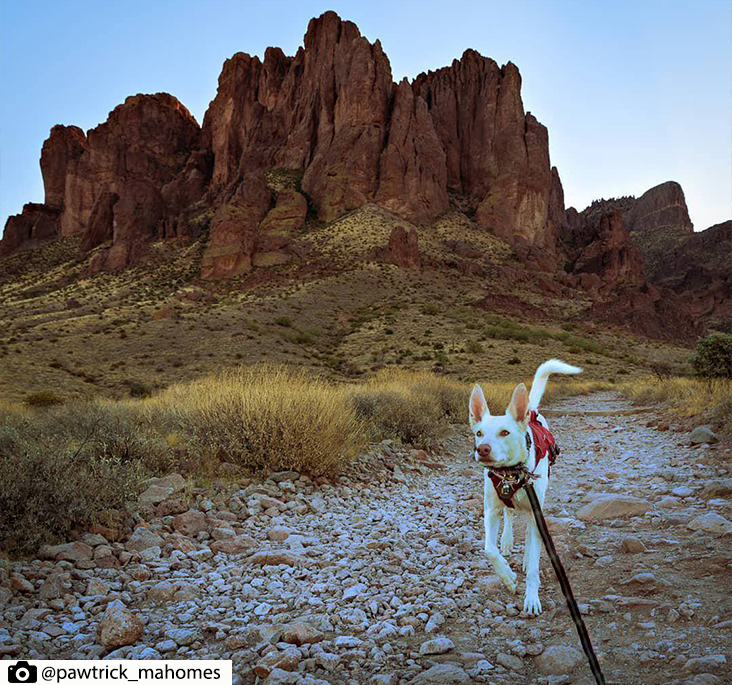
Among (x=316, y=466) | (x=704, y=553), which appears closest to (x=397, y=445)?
(x=316, y=466)

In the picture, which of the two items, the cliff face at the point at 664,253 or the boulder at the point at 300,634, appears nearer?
the boulder at the point at 300,634

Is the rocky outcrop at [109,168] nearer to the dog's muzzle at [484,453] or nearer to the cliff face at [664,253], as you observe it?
the cliff face at [664,253]

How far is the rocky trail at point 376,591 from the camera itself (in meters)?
2.64

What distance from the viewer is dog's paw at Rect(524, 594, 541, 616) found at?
3.09m

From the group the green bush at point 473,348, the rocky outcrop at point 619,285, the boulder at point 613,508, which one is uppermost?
the rocky outcrop at point 619,285

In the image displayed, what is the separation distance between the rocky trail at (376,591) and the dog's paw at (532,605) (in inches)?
1.8

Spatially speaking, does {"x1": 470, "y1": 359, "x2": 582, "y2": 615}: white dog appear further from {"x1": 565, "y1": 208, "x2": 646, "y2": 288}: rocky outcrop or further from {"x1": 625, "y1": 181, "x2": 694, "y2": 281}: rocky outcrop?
→ {"x1": 625, "y1": 181, "x2": 694, "y2": 281}: rocky outcrop

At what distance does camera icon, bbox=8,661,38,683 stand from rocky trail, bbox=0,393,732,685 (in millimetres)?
234

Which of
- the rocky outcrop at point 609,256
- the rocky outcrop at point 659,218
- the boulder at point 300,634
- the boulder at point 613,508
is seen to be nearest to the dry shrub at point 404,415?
the boulder at point 613,508

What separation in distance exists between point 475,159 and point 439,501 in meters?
95.2

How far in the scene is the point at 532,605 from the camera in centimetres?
309

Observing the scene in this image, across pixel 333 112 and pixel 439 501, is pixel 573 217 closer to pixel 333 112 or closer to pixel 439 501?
pixel 333 112

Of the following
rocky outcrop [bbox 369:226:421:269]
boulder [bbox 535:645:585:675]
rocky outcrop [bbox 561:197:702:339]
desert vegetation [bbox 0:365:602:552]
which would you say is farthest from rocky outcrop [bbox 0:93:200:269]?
boulder [bbox 535:645:585:675]

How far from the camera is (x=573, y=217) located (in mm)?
131250
